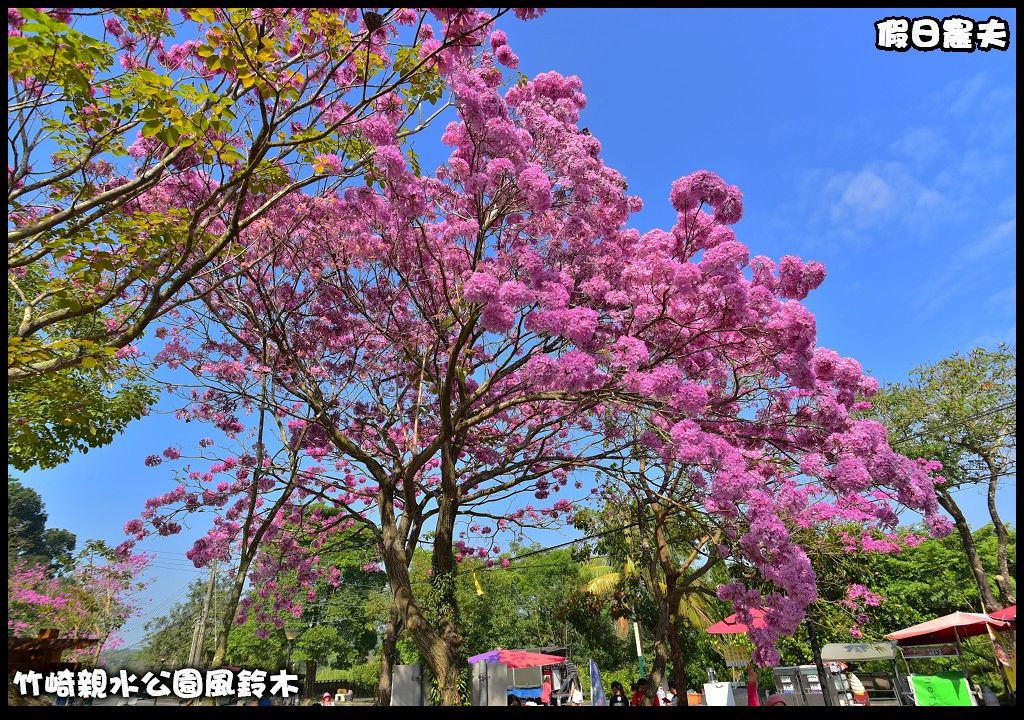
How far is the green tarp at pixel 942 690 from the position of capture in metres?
9.28

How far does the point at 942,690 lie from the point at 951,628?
138 cm

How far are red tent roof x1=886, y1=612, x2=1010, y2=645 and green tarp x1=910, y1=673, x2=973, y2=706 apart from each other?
0.85m

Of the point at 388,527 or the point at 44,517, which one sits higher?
the point at 44,517

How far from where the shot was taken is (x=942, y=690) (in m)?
9.43

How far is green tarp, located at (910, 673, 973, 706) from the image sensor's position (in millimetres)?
9281

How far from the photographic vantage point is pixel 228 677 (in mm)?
5074

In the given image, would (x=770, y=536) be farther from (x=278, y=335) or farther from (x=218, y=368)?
(x=218, y=368)

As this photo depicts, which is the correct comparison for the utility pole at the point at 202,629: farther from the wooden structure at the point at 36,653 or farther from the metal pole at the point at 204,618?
the wooden structure at the point at 36,653

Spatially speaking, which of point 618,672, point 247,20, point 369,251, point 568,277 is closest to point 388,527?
point 369,251

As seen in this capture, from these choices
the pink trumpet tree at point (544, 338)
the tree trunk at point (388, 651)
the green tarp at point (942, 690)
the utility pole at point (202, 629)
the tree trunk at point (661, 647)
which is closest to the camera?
the pink trumpet tree at point (544, 338)

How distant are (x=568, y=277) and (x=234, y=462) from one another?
689cm

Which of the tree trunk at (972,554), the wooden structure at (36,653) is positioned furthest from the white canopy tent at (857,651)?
the wooden structure at (36,653)

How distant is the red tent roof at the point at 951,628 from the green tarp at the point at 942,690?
0.85 metres

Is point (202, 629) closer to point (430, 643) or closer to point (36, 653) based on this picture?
point (36, 653)
